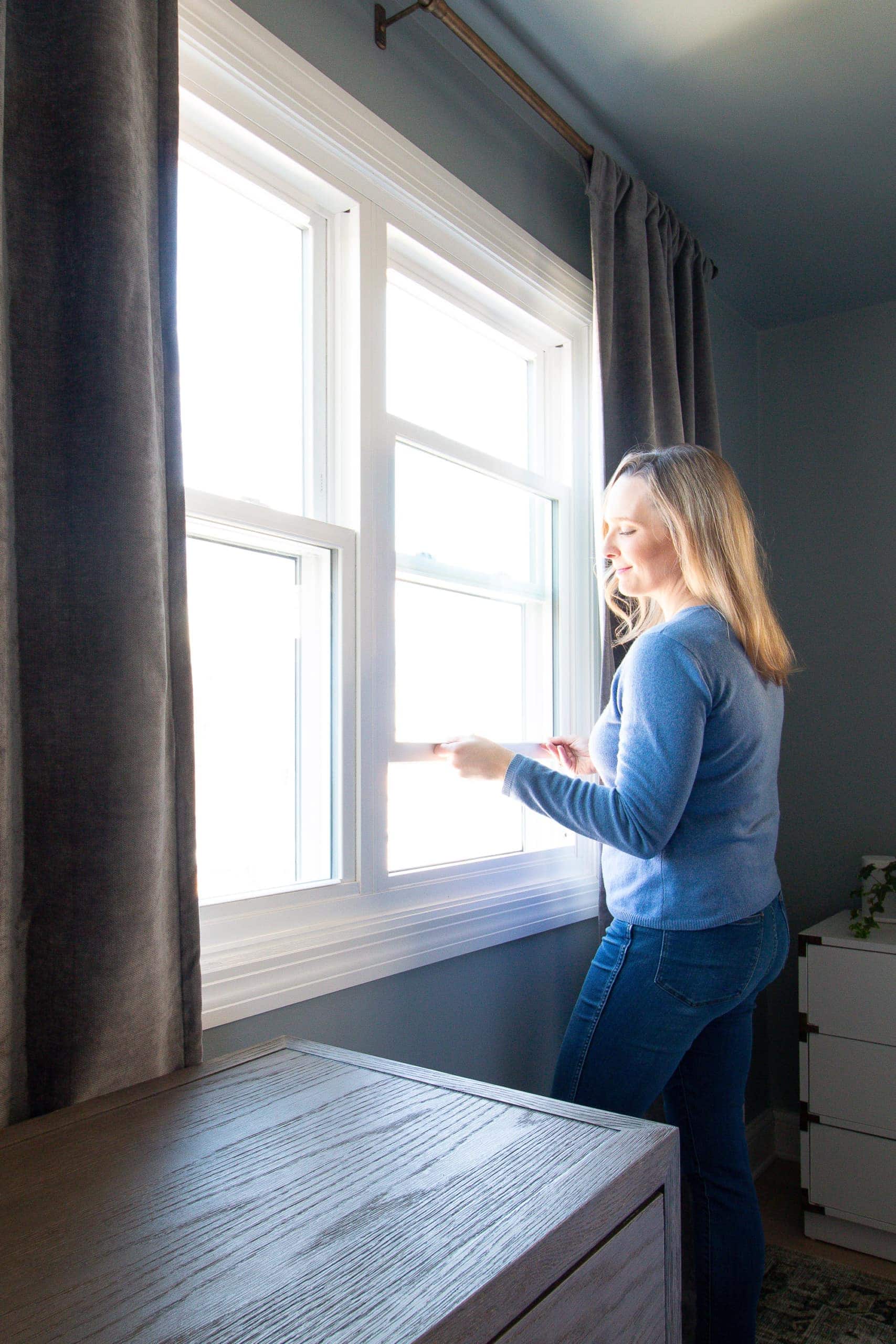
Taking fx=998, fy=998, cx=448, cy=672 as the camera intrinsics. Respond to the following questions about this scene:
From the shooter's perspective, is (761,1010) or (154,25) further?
(761,1010)

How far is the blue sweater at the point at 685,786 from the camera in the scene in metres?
1.38

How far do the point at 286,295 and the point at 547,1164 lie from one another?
1401 mm

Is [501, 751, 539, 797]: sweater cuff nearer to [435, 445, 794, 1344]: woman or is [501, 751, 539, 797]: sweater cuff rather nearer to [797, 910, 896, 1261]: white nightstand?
[435, 445, 794, 1344]: woman

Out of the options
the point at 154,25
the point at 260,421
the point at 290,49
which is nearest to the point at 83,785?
the point at 260,421

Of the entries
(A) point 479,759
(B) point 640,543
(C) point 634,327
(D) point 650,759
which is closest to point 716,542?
(B) point 640,543

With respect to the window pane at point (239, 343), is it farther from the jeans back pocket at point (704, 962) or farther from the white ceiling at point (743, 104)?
the jeans back pocket at point (704, 962)

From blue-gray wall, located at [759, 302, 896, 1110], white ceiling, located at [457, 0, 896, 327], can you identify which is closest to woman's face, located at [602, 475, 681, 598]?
white ceiling, located at [457, 0, 896, 327]

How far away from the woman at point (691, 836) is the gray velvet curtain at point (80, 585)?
0.63m

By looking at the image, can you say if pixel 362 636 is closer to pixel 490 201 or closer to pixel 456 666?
pixel 456 666

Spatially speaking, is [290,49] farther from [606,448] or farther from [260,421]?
[606,448]

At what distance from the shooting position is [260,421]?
1614 mm

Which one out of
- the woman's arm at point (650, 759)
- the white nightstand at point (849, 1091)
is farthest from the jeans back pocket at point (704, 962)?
the white nightstand at point (849, 1091)

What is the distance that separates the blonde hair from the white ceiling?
91 cm

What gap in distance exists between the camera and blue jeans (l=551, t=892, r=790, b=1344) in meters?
1.46
